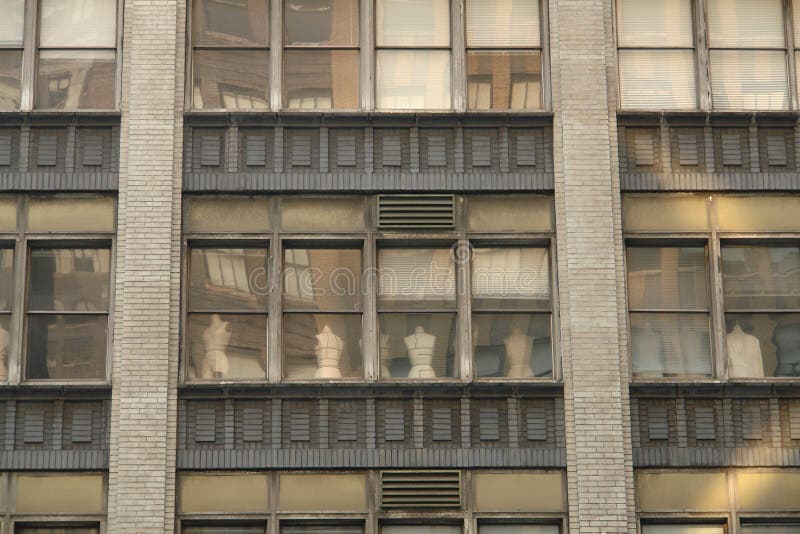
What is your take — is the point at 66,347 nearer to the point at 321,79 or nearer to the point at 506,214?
the point at 321,79

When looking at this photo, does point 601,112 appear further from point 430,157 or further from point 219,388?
point 219,388

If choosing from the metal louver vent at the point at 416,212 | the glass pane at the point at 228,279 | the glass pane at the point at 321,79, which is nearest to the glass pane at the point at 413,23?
the glass pane at the point at 321,79

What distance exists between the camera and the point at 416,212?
18438 millimetres

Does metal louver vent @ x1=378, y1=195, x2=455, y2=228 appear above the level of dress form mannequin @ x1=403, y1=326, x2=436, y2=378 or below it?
above

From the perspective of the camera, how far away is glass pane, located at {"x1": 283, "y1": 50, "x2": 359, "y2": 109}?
18938 millimetres

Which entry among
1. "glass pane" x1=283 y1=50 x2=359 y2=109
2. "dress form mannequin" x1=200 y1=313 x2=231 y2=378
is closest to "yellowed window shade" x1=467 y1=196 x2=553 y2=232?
"glass pane" x1=283 y1=50 x2=359 y2=109

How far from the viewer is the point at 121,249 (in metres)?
18.1

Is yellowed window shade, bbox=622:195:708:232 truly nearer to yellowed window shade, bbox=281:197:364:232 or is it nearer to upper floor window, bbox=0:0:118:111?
yellowed window shade, bbox=281:197:364:232

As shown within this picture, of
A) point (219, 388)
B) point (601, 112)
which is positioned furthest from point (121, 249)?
point (601, 112)

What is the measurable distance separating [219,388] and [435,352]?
3.10 meters

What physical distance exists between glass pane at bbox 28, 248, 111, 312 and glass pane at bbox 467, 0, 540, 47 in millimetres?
6420

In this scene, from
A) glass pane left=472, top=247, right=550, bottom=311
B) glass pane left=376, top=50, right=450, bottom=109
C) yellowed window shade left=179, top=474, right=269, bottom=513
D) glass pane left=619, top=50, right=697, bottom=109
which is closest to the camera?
yellowed window shade left=179, top=474, right=269, bottom=513

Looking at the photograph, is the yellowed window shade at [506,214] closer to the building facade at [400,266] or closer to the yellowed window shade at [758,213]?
the building facade at [400,266]

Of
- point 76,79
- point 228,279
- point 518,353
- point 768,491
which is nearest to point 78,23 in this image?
point 76,79
